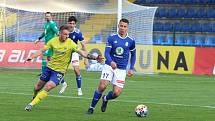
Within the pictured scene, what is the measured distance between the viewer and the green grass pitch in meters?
13.8

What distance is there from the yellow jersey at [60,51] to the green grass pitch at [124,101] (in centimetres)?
99

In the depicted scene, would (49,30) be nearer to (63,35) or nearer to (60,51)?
(60,51)

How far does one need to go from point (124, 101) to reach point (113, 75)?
3172 mm

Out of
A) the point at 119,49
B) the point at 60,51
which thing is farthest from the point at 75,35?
the point at 119,49

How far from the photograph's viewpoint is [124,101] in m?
17.5

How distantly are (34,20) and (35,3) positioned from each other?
0.85 metres

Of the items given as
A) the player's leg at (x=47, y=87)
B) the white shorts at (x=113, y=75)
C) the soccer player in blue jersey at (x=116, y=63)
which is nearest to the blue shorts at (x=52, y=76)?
the player's leg at (x=47, y=87)

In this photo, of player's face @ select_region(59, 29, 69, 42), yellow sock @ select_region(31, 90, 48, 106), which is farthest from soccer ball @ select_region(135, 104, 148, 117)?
player's face @ select_region(59, 29, 69, 42)

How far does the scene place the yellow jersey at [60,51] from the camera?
48.6 ft

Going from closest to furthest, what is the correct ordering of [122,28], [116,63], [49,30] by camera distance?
[122,28]
[116,63]
[49,30]

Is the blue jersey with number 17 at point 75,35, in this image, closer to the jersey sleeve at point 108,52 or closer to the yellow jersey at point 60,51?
the yellow jersey at point 60,51

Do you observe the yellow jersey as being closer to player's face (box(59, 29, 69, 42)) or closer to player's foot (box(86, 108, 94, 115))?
player's face (box(59, 29, 69, 42))

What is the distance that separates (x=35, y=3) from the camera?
3269 centimetres

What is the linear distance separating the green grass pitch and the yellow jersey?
3.24 feet
